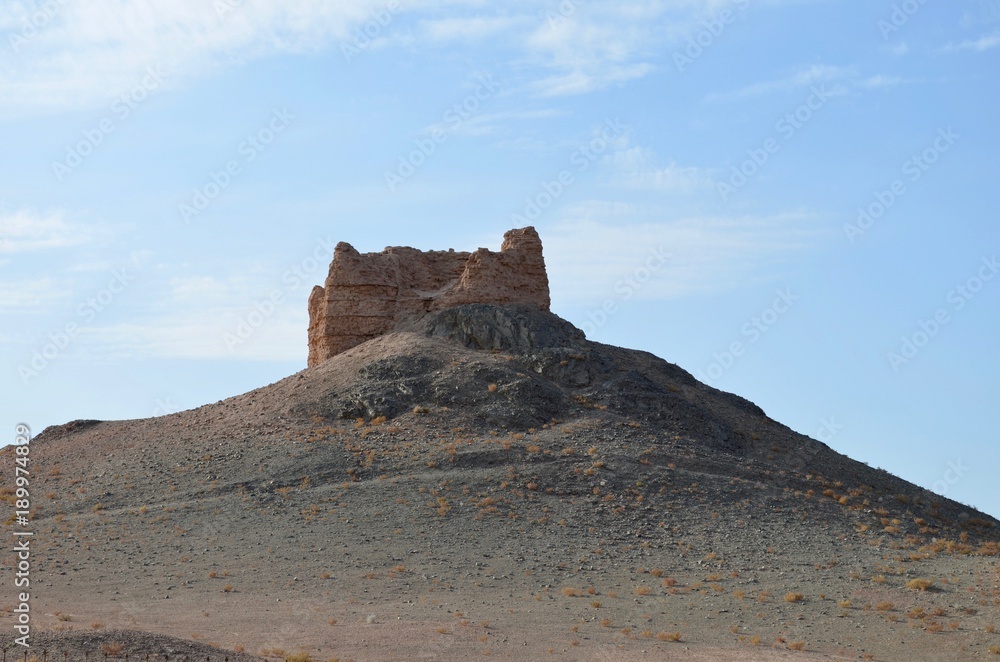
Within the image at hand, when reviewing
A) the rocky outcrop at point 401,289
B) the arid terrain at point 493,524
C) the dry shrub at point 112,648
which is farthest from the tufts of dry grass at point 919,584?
the rocky outcrop at point 401,289

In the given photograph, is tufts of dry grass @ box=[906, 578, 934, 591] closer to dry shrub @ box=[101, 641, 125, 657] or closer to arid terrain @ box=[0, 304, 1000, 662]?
arid terrain @ box=[0, 304, 1000, 662]

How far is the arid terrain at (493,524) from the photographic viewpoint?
2533 cm

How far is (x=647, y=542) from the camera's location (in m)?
31.9

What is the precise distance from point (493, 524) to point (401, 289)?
15.5 metres

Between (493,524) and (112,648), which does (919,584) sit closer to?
(493,524)

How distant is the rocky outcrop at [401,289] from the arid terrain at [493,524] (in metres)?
0.87

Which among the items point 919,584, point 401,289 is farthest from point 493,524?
point 401,289

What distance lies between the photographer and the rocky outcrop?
45.1 m

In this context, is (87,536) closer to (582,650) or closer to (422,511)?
(422,511)

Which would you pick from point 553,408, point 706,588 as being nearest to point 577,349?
point 553,408

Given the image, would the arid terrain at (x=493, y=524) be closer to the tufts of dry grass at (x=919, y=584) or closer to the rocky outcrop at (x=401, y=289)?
the tufts of dry grass at (x=919, y=584)

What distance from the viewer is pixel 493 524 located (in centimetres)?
3250

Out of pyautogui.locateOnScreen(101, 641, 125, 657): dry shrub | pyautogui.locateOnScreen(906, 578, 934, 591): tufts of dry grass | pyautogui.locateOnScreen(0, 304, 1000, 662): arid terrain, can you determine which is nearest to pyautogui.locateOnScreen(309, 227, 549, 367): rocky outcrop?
pyautogui.locateOnScreen(0, 304, 1000, 662): arid terrain

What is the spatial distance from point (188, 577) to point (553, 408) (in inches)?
585
